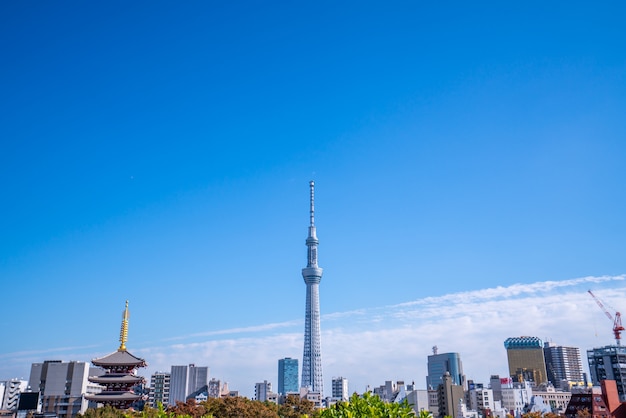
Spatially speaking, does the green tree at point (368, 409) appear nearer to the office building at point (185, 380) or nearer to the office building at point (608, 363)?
the office building at point (185, 380)

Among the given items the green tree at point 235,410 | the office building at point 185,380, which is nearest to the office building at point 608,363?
the office building at point 185,380

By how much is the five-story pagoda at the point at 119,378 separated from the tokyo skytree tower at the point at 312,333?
104621 mm

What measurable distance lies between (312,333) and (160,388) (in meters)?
51.8

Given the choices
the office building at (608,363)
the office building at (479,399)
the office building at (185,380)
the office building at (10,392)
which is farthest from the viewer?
the office building at (608,363)

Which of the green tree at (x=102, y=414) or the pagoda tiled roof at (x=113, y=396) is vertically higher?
the pagoda tiled roof at (x=113, y=396)

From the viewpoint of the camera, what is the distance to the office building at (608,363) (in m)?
166

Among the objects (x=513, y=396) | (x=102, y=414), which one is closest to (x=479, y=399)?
(x=513, y=396)

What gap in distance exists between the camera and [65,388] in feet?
356

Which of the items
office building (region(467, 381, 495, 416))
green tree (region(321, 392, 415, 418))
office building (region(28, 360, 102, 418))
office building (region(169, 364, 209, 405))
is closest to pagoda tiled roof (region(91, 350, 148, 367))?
office building (region(28, 360, 102, 418))

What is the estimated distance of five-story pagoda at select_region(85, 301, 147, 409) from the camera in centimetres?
7031

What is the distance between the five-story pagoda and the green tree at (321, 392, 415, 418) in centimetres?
5849

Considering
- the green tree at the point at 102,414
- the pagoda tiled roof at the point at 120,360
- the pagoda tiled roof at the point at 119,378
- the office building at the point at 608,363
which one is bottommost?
the green tree at the point at 102,414

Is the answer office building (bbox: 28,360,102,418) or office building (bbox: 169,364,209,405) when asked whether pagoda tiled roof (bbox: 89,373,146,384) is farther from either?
office building (bbox: 169,364,209,405)

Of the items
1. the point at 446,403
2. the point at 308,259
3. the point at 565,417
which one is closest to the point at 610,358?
the point at 446,403
